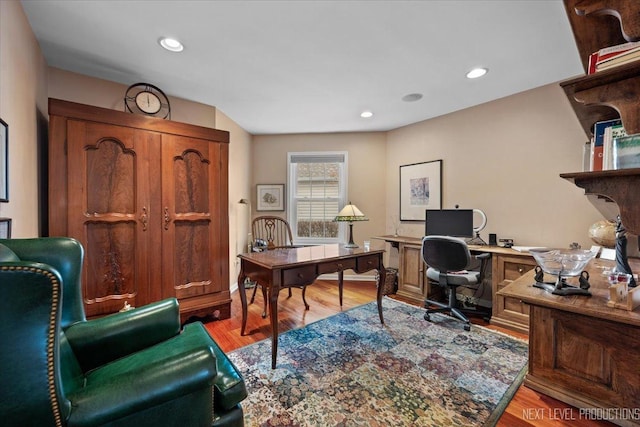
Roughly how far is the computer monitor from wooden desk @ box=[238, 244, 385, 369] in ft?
3.76

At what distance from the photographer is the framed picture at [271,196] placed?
4.48 metres

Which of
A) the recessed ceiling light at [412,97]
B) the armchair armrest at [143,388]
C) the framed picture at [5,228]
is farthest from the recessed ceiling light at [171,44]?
the recessed ceiling light at [412,97]

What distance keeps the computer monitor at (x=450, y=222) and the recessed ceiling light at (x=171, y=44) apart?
3.10m

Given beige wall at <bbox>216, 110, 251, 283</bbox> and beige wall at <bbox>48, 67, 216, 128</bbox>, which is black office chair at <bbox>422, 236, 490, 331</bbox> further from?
beige wall at <bbox>48, 67, 216, 128</bbox>

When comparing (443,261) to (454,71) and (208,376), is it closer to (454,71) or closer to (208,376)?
(454,71)

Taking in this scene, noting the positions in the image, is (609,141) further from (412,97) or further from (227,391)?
(412,97)

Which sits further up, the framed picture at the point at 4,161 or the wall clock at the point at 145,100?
the wall clock at the point at 145,100

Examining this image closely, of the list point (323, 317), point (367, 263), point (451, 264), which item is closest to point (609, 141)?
point (451, 264)

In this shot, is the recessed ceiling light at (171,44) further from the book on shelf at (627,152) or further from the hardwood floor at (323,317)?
the book on shelf at (627,152)

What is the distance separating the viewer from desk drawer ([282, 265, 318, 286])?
200 cm

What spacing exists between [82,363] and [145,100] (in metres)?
2.35

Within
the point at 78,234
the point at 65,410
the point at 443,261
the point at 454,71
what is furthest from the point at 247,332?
the point at 454,71

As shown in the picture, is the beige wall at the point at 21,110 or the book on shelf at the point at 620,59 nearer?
the book on shelf at the point at 620,59

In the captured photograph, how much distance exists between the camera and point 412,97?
3057 mm
